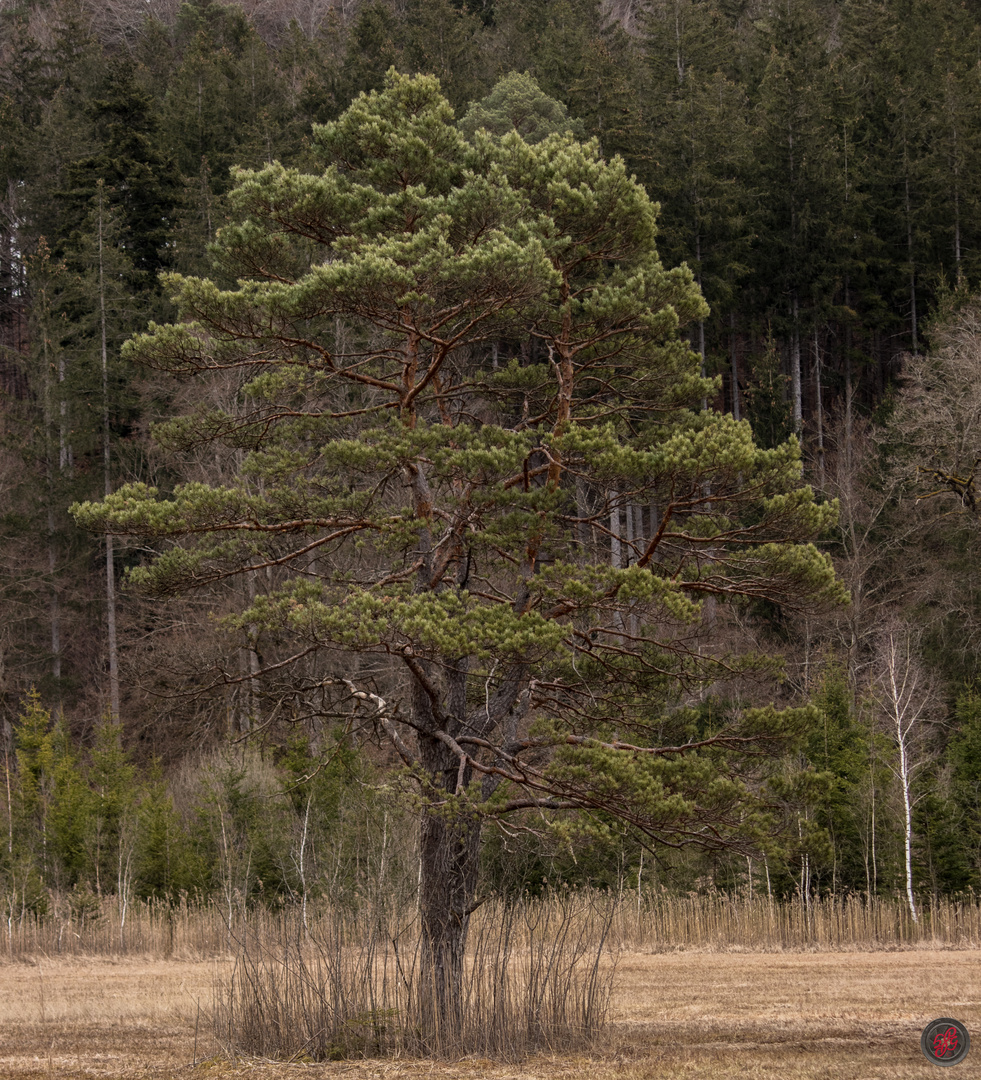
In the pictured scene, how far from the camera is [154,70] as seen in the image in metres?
45.6

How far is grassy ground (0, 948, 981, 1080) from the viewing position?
957 centimetres

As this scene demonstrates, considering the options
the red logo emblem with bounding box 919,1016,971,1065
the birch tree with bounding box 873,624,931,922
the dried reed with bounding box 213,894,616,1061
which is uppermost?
the birch tree with bounding box 873,624,931,922

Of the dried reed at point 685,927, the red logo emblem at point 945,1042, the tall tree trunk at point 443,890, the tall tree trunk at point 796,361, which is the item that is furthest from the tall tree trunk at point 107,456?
the red logo emblem at point 945,1042

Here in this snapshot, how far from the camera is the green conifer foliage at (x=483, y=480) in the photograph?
10.0m

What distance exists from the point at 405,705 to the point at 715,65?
99.8ft

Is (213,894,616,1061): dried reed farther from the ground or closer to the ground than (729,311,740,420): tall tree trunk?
closer to the ground

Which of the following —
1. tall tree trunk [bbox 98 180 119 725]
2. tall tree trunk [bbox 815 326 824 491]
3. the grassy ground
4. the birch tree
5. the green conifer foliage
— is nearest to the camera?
the grassy ground

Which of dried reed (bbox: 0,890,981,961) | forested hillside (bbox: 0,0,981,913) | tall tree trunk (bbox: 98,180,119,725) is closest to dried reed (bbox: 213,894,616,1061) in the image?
forested hillside (bbox: 0,0,981,913)

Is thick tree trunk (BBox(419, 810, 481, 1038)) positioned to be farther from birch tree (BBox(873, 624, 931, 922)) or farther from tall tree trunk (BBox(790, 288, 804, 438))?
tall tree trunk (BBox(790, 288, 804, 438))

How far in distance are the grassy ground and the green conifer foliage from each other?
1768 mm

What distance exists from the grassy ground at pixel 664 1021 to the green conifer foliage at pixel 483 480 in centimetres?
177

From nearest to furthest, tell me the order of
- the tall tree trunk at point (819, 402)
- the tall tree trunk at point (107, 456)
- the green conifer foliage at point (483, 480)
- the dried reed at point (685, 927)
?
the green conifer foliage at point (483, 480), the dried reed at point (685, 927), the tall tree trunk at point (107, 456), the tall tree trunk at point (819, 402)

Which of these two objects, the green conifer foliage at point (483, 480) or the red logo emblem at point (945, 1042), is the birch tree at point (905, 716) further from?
the green conifer foliage at point (483, 480)

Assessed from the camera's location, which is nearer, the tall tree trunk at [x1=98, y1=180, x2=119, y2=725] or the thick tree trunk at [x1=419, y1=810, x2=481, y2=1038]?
the thick tree trunk at [x1=419, y1=810, x2=481, y2=1038]
